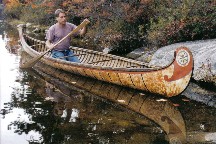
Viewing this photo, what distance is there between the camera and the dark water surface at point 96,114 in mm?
5098

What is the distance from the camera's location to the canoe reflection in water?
5.71 meters

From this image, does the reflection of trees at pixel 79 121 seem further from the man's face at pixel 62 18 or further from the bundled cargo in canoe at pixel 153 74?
the man's face at pixel 62 18

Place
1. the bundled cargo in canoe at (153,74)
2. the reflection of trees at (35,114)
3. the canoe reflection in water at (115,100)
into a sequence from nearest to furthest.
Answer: the reflection of trees at (35,114) → the canoe reflection in water at (115,100) → the bundled cargo in canoe at (153,74)

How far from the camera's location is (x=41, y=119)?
588 cm

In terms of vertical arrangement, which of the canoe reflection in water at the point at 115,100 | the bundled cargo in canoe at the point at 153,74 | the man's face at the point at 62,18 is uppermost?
the man's face at the point at 62,18

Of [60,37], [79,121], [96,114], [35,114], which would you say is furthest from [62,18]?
[79,121]

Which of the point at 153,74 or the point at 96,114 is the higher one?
the point at 153,74

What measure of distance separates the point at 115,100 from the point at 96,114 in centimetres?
104

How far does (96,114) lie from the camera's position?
616 centimetres

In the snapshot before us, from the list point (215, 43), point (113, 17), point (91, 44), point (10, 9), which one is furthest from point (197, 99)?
point (10, 9)

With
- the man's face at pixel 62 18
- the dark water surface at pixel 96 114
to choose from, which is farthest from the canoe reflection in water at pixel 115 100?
the man's face at pixel 62 18

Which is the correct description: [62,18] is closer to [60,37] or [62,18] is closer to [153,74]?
[60,37]

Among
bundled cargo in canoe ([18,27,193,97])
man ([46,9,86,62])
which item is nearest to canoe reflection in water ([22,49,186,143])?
bundled cargo in canoe ([18,27,193,97])

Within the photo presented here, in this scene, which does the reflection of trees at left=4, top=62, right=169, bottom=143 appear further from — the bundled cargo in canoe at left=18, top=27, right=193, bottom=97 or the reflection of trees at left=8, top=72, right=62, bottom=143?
the bundled cargo in canoe at left=18, top=27, right=193, bottom=97
